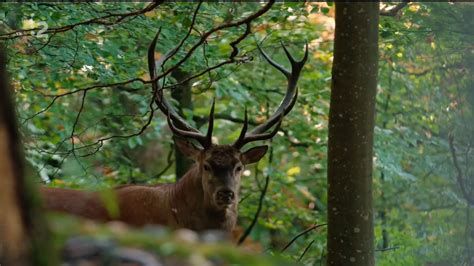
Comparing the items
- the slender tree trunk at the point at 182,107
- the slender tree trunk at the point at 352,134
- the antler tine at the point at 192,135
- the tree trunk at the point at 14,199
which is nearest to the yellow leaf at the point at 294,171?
the slender tree trunk at the point at 182,107

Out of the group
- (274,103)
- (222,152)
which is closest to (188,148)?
(222,152)

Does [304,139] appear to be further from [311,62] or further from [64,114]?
[64,114]

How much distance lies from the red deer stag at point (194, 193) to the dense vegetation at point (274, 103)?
0.31m

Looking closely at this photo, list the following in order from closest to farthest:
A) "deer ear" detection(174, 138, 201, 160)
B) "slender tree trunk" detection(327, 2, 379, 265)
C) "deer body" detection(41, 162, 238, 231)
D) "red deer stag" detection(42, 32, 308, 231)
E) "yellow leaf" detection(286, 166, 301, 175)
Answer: "slender tree trunk" detection(327, 2, 379, 265)
"red deer stag" detection(42, 32, 308, 231)
"deer body" detection(41, 162, 238, 231)
"deer ear" detection(174, 138, 201, 160)
"yellow leaf" detection(286, 166, 301, 175)

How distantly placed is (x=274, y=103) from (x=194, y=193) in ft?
12.7

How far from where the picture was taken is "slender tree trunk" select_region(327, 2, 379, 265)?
4.35 m

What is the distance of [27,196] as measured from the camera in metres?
1.60

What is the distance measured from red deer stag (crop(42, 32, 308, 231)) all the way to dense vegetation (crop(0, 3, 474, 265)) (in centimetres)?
31

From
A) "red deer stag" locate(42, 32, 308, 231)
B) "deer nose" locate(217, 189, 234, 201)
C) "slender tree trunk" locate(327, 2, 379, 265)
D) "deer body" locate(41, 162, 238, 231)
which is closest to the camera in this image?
"slender tree trunk" locate(327, 2, 379, 265)

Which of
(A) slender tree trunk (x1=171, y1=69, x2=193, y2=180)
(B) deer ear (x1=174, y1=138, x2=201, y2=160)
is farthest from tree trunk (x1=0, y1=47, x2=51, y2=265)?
(A) slender tree trunk (x1=171, y1=69, x2=193, y2=180)

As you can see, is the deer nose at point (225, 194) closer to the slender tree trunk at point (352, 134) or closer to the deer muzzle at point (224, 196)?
the deer muzzle at point (224, 196)

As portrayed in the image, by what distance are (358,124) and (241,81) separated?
21.6ft

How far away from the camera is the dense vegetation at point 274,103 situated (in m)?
7.25

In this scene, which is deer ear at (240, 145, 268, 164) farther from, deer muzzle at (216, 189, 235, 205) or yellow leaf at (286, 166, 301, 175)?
yellow leaf at (286, 166, 301, 175)
